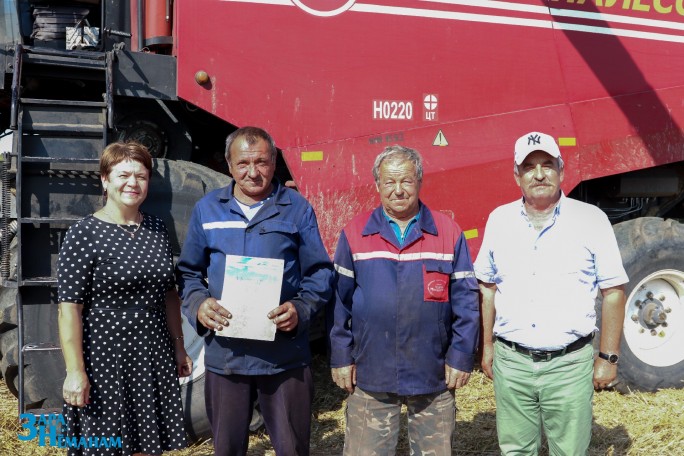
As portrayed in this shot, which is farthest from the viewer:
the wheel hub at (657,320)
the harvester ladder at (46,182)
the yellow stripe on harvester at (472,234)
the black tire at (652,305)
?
the wheel hub at (657,320)

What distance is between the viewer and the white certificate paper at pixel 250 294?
2.75m

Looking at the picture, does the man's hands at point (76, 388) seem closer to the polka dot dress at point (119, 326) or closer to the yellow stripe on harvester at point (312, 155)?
the polka dot dress at point (119, 326)

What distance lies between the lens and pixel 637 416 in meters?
4.50

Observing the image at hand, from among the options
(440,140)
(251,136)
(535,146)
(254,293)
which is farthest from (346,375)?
(440,140)

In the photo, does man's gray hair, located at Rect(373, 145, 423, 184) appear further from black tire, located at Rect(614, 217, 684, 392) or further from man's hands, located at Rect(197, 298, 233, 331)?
black tire, located at Rect(614, 217, 684, 392)

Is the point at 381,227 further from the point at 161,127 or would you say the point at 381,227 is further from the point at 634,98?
the point at 634,98

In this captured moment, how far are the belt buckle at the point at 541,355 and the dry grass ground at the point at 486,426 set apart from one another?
133 centimetres

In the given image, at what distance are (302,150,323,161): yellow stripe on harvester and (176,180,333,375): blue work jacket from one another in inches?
41.4

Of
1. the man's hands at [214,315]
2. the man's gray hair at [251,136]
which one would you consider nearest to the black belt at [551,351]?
the man's hands at [214,315]

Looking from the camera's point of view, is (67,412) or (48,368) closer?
(67,412)

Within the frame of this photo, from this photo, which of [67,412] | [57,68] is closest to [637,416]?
[67,412]

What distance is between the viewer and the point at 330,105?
403 centimetres

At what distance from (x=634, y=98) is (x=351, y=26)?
1.96 metres

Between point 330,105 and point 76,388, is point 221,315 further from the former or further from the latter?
point 330,105
